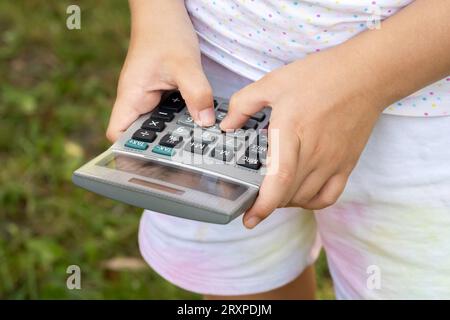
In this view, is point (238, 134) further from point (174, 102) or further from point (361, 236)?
point (361, 236)

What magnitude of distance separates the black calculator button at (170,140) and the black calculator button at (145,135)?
0.01 m

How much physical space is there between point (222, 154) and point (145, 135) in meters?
0.08

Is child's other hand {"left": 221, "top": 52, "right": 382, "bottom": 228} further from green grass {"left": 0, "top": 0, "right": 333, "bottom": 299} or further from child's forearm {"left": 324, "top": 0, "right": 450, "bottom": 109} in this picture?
green grass {"left": 0, "top": 0, "right": 333, "bottom": 299}

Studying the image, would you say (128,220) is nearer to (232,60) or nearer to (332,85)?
(232,60)

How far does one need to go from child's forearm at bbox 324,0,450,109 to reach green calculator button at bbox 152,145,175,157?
0.17 metres

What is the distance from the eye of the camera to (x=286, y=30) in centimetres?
67

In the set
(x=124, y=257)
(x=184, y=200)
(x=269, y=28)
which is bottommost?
(x=124, y=257)

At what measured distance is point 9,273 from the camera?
124cm

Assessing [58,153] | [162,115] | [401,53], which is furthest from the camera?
[58,153]

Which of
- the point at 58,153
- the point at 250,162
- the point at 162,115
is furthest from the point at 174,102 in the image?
the point at 58,153

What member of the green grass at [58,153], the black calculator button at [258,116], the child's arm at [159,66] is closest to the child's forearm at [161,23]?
the child's arm at [159,66]

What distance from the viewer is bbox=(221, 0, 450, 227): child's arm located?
1.93 ft
